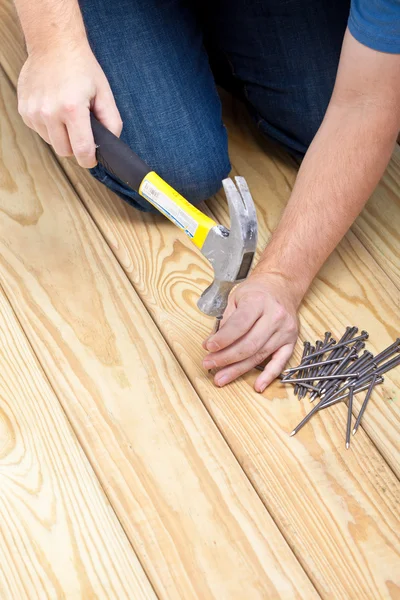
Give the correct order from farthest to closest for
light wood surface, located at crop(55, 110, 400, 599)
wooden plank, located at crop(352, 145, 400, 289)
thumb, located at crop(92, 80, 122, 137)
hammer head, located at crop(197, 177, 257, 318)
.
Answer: wooden plank, located at crop(352, 145, 400, 289), thumb, located at crop(92, 80, 122, 137), light wood surface, located at crop(55, 110, 400, 599), hammer head, located at crop(197, 177, 257, 318)

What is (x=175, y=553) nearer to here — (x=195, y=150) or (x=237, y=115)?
(x=195, y=150)

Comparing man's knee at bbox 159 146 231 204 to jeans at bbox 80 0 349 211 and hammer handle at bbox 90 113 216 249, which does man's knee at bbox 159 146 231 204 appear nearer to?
jeans at bbox 80 0 349 211

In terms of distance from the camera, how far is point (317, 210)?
164 cm

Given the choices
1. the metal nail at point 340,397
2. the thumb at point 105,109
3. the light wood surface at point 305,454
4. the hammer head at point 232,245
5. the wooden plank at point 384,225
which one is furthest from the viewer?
the wooden plank at point 384,225

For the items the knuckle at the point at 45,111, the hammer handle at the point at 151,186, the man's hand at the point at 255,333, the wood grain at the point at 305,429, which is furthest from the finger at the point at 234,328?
the knuckle at the point at 45,111

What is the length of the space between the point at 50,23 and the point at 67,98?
221 mm

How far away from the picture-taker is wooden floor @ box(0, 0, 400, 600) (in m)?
1.30

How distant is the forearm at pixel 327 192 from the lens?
159cm

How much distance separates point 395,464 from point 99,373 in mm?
616

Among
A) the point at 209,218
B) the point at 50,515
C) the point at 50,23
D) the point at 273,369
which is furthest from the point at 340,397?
the point at 50,23

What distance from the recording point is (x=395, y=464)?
1.45 metres

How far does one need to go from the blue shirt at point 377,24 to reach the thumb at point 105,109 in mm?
484

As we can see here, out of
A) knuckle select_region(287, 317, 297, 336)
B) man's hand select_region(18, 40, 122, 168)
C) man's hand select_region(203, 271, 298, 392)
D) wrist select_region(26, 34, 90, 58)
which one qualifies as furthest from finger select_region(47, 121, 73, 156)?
knuckle select_region(287, 317, 297, 336)

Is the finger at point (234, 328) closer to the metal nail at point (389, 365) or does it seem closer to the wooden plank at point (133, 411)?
the wooden plank at point (133, 411)
